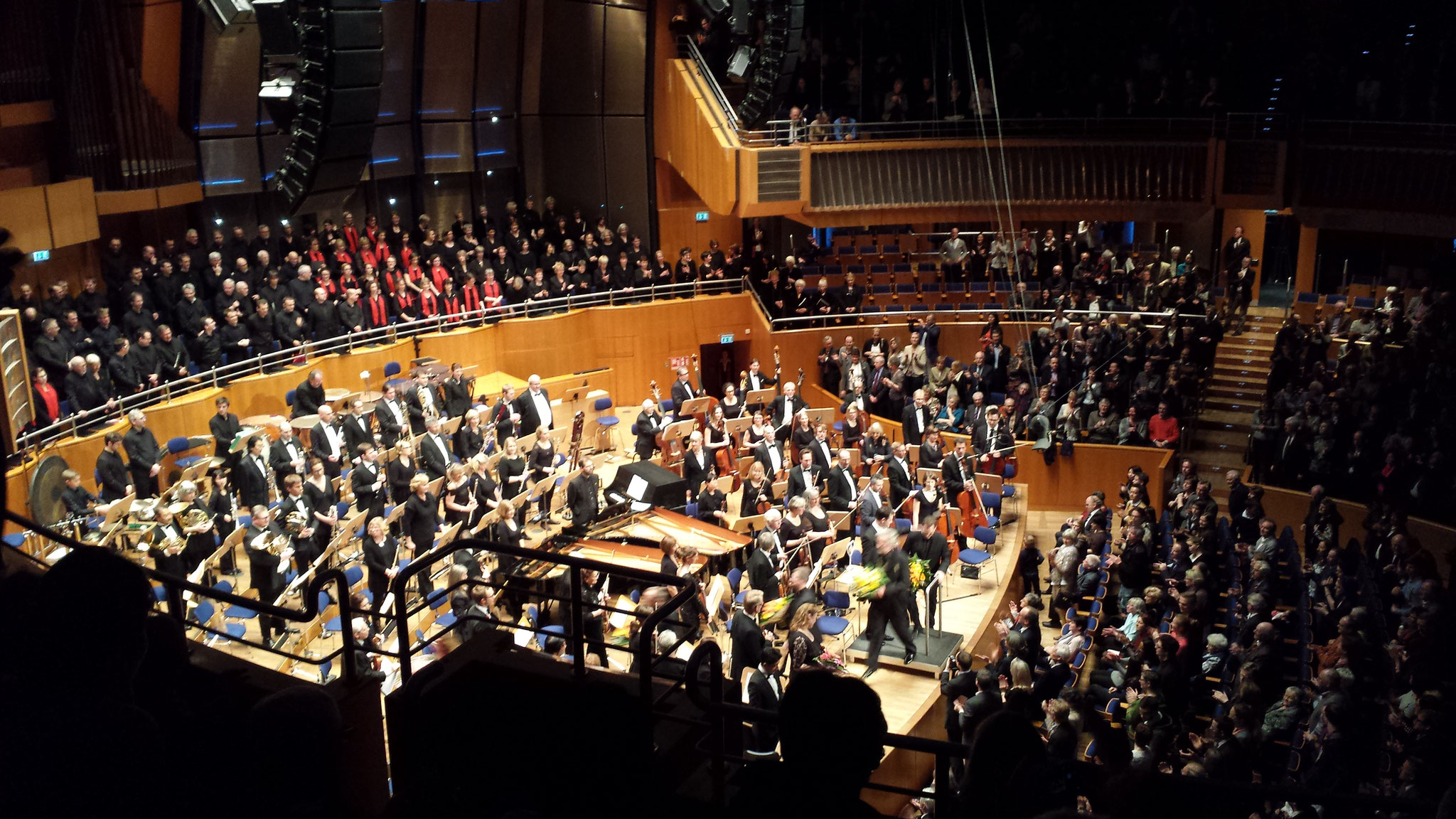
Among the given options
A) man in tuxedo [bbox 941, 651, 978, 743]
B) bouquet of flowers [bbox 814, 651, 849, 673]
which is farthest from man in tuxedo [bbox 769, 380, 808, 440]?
man in tuxedo [bbox 941, 651, 978, 743]

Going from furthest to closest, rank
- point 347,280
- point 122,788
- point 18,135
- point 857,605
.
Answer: point 347,280
point 18,135
point 857,605
point 122,788

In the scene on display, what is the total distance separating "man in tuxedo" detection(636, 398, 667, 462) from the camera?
14.5 m

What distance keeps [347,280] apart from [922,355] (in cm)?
773

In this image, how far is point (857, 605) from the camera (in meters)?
11.9

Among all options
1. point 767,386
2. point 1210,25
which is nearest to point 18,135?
point 767,386

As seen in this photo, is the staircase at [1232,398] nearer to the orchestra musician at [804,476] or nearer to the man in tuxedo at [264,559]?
the orchestra musician at [804,476]

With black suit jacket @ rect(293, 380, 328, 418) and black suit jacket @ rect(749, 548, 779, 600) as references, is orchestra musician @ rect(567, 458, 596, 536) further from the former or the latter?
black suit jacket @ rect(293, 380, 328, 418)

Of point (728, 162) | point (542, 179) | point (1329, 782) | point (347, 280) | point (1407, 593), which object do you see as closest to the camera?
point (1329, 782)

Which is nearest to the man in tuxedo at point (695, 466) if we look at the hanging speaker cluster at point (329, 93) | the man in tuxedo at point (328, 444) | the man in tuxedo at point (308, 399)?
the man in tuxedo at point (328, 444)

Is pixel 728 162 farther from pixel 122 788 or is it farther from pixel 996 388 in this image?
pixel 122 788

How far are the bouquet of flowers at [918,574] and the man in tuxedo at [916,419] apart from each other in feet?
14.4

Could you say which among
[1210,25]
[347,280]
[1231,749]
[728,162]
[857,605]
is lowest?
[857,605]

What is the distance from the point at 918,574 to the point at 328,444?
6102 mm

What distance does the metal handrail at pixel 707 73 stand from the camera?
1947cm
